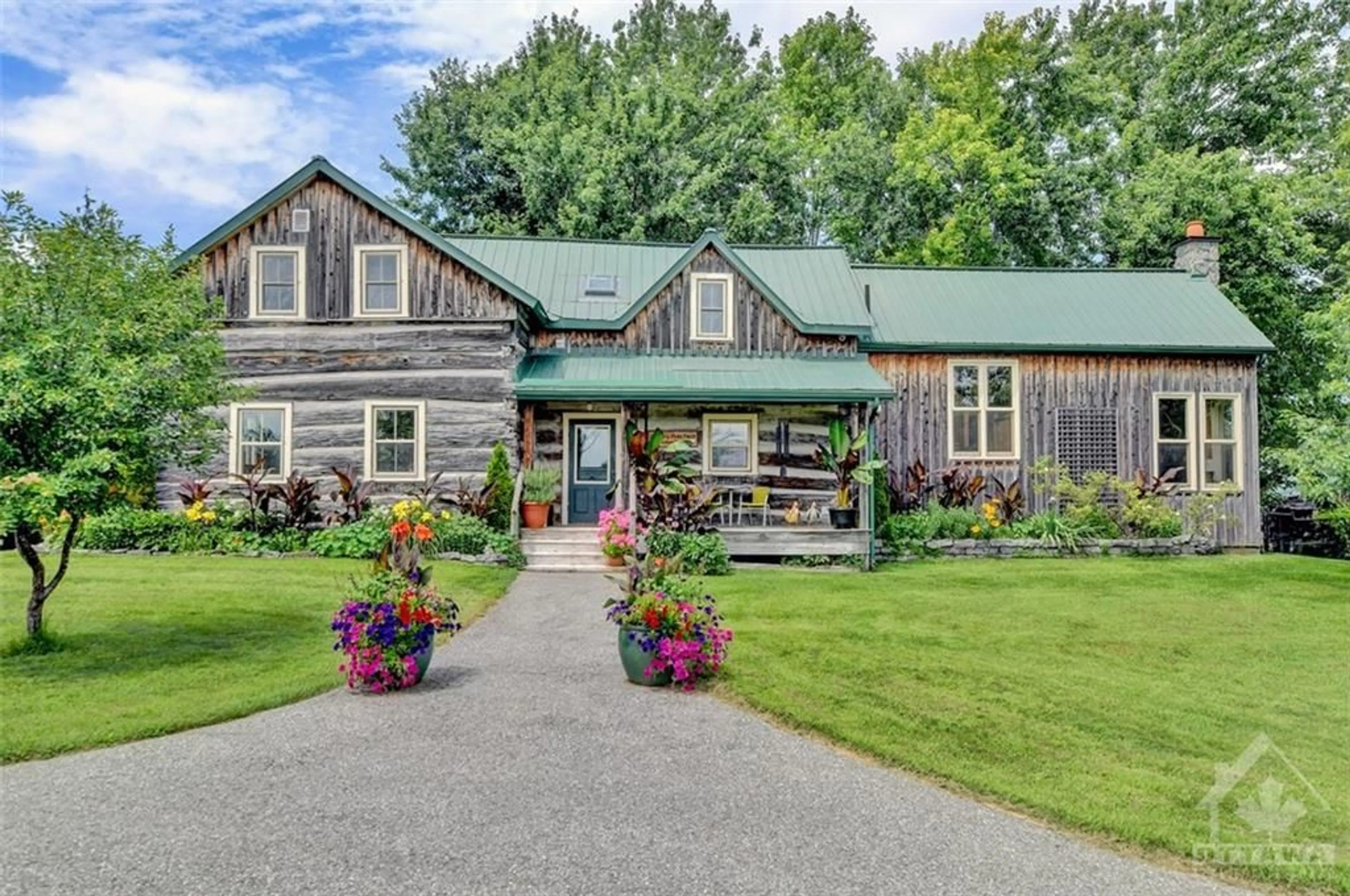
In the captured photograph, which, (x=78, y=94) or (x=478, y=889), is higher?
(x=78, y=94)

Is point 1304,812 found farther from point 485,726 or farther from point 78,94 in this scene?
point 78,94

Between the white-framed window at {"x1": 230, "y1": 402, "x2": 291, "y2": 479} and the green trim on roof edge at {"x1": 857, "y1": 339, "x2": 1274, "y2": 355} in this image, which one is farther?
the green trim on roof edge at {"x1": 857, "y1": 339, "x2": 1274, "y2": 355}

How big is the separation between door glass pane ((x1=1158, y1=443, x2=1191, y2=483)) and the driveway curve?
16770 mm

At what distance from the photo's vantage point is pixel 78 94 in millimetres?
9094

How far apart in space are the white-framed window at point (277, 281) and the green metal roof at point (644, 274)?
12.1 ft

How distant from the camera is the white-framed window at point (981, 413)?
2003 cm

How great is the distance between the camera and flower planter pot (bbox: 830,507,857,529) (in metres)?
16.7

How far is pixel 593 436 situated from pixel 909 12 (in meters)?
23.3

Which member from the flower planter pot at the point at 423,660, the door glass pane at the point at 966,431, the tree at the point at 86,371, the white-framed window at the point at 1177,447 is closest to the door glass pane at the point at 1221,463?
the white-framed window at the point at 1177,447

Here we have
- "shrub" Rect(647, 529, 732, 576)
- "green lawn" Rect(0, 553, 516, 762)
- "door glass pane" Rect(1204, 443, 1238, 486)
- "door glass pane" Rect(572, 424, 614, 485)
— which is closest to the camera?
"green lawn" Rect(0, 553, 516, 762)

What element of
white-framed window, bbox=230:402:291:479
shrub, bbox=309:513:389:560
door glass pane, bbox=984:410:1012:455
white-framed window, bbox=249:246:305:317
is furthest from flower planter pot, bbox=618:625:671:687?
door glass pane, bbox=984:410:1012:455

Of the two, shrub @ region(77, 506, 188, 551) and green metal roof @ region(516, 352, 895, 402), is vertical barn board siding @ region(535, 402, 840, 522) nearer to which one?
green metal roof @ region(516, 352, 895, 402)

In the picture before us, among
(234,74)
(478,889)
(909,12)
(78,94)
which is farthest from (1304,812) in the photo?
(909,12)

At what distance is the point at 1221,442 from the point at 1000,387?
504 cm
